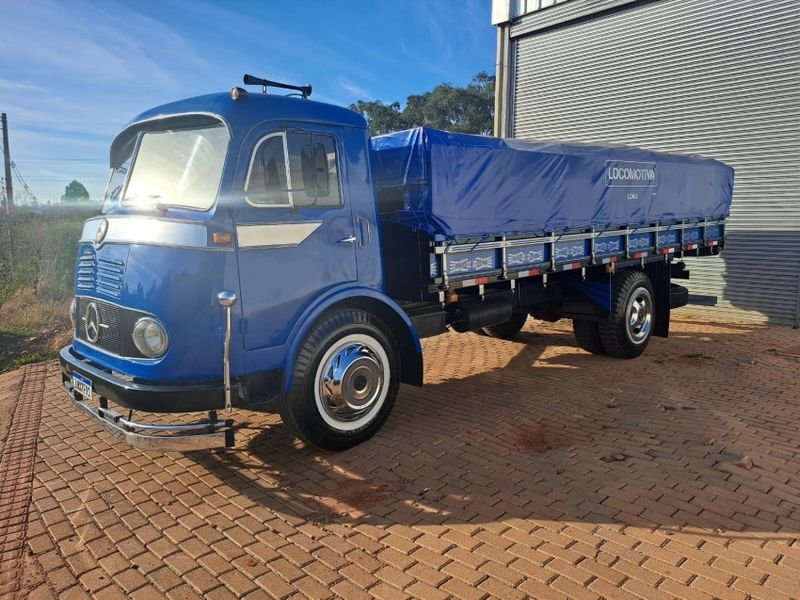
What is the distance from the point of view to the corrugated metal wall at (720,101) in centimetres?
933

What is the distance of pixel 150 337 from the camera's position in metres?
3.65

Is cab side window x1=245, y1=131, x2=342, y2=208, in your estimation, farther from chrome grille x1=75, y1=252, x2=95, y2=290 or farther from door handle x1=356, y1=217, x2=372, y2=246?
chrome grille x1=75, y1=252, x2=95, y2=290

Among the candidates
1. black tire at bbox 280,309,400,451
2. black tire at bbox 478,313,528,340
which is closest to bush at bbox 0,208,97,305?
black tire at bbox 478,313,528,340

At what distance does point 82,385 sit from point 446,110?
37.7 m

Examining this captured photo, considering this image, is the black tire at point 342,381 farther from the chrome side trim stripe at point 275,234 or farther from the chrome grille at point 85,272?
the chrome grille at point 85,272

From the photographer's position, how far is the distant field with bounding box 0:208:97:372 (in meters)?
8.55

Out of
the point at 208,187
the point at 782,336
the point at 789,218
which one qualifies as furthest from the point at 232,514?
the point at 789,218

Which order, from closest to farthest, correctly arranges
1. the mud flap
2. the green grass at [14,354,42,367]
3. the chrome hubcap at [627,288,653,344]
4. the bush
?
the chrome hubcap at [627,288,653,344]
the green grass at [14,354,42,367]
the mud flap
the bush

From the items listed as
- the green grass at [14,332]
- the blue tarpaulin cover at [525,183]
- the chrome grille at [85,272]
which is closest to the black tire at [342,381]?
the blue tarpaulin cover at [525,183]

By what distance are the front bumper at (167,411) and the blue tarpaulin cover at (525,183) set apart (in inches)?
87.8

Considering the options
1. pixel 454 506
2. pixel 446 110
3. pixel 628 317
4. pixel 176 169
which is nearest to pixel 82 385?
pixel 176 169

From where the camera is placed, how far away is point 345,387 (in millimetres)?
4324

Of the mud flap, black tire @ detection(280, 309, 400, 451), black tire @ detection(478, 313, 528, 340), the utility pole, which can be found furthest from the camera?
the utility pole

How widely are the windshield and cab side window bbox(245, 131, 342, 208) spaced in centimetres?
25
